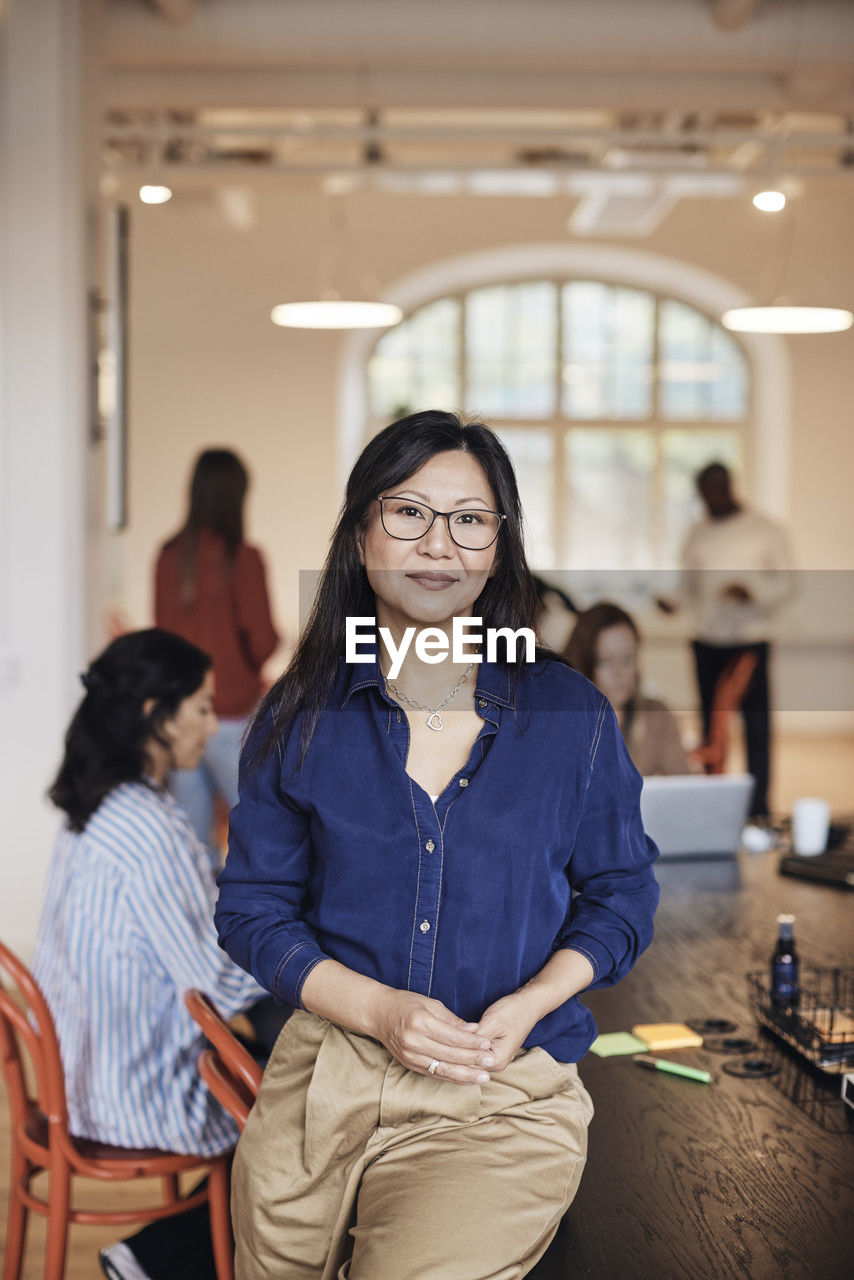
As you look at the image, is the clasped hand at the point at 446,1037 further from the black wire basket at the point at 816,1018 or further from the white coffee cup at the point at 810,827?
the white coffee cup at the point at 810,827

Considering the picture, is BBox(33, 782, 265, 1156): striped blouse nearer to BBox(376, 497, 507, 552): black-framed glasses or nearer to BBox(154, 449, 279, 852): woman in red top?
BBox(376, 497, 507, 552): black-framed glasses

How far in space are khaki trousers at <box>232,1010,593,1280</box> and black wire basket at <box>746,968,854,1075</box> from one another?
0.49 m

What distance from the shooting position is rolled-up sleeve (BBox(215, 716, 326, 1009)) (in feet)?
4.71

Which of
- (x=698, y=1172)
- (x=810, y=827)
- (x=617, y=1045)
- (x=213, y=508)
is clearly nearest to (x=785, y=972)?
(x=617, y=1045)

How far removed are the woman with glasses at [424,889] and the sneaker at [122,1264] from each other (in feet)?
1.95

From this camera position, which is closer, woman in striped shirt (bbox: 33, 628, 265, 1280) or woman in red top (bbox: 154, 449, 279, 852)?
woman in striped shirt (bbox: 33, 628, 265, 1280)

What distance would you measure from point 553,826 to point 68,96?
11.0 feet

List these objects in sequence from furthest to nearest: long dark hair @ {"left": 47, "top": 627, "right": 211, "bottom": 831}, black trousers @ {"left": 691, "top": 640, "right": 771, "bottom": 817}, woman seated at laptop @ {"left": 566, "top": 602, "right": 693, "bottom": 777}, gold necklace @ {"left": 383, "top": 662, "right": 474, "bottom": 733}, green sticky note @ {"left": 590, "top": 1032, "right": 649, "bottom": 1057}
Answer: black trousers @ {"left": 691, "top": 640, "right": 771, "bottom": 817} < woman seated at laptop @ {"left": 566, "top": 602, "right": 693, "bottom": 777} < long dark hair @ {"left": 47, "top": 627, "right": 211, "bottom": 831} < green sticky note @ {"left": 590, "top": 1032, "right": 649, "bottom": 1057} < gold necklace @ {"left": 383, "top": 662, "right": 474, "bottom": 733}

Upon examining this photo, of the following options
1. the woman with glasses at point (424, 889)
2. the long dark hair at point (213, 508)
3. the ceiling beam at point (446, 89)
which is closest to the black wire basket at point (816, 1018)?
the woman with glasses at point (424, 889)

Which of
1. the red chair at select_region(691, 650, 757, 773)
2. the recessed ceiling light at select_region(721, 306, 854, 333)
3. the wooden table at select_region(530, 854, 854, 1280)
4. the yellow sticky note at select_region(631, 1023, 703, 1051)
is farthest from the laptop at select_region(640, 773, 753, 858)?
the recessed ceiling light at select_region(721, 306, 854, 333)

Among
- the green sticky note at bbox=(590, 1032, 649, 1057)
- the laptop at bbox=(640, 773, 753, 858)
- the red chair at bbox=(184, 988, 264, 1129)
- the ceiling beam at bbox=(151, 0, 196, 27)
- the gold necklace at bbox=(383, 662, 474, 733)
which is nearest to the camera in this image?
the gold necklace at bbox=(383, 662, 474, 733)

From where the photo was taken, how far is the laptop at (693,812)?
2986mm

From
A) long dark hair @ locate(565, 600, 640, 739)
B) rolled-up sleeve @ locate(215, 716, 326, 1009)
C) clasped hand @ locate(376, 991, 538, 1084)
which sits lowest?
clasped hand @ locate(376, 991, 538, 1084)

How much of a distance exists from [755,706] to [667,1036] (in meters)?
4.54
